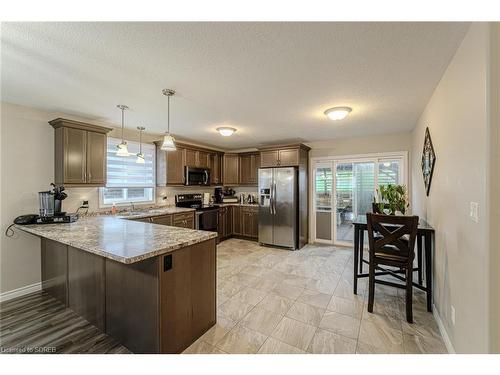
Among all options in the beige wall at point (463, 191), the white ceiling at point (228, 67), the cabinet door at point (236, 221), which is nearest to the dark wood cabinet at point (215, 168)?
the cabinet door at point (236, 221)

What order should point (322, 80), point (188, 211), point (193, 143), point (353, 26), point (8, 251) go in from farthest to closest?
point (193, 143)
point (188, 211)
point (8, 251)
point (322, 80)
point (353, 26)

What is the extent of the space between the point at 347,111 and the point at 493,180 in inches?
75.6

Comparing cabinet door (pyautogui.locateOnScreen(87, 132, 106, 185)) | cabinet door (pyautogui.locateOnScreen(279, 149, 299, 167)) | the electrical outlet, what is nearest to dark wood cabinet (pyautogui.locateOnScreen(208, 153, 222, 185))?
cabinet door (pyautogui.locateOnScreen(279, 149, 299, 167))

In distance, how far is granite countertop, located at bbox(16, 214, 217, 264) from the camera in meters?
1.52

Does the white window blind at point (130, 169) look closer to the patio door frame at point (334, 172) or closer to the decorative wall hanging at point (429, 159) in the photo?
the patio door frame at point (334, 172)

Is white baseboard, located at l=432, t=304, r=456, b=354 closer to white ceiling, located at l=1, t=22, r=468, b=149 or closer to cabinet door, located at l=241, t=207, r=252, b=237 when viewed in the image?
white ceiling, located at l=1, t=22, r=468, b=149

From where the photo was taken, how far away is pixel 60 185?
116 inches

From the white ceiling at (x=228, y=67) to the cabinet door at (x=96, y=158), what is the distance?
→ 35cm

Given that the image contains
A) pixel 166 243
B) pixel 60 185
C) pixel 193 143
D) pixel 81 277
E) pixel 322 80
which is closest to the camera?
pixel 166 243

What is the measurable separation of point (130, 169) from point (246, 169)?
9.11 feet

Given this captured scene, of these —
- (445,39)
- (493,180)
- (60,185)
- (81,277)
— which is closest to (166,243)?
(81,277)

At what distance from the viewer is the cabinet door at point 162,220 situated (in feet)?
11.9

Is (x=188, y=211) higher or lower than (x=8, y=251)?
higher
